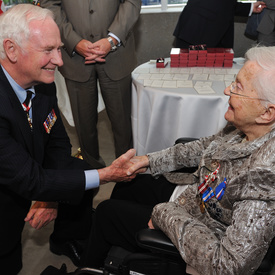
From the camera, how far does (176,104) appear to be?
6.57 feet

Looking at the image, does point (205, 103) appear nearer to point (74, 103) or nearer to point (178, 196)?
point (178, 196)

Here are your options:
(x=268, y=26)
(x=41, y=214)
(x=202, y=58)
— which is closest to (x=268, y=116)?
(x=41, y=214)

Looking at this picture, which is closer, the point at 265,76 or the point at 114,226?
the point at 265,76

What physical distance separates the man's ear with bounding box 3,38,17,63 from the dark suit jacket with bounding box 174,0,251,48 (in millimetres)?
1990

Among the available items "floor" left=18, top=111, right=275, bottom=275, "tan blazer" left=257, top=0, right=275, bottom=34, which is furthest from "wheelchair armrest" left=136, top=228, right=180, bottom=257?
"tan blazer" left=257, top=0, right=275, bottom=34

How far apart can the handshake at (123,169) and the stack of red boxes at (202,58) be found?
46.4 inches

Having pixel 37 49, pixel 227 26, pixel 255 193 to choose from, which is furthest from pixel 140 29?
pixel 255 193

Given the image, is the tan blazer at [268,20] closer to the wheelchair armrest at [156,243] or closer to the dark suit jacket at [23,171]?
the dark suit jacket at [23,171]

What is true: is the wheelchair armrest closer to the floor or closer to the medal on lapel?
the medal on lapel

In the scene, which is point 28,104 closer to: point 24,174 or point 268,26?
point 24,174

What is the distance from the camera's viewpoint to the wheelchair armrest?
1.01 m

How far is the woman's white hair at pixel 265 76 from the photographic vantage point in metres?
1.00

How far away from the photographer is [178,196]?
55.9 inches

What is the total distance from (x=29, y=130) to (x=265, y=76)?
1.04m
